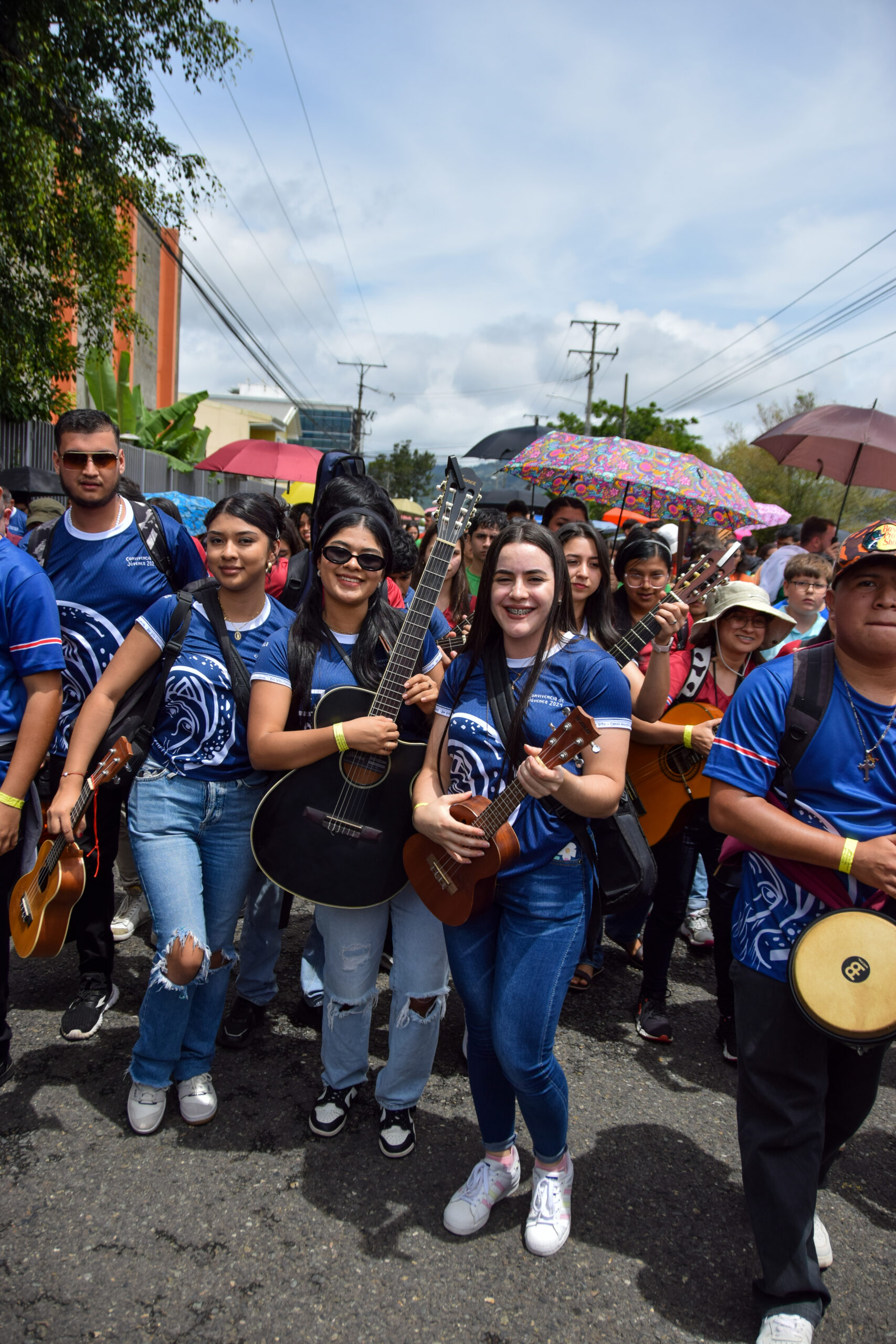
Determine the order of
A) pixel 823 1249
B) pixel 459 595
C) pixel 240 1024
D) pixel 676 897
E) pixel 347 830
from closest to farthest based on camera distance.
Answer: pixel 823 1249, pixel 347 830, pixel 240 1024, pixel 676 897, pixel 459 595

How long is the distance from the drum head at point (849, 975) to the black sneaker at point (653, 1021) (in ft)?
6.08

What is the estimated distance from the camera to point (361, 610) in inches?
118

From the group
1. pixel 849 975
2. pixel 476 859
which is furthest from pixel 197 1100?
pixel 849 975

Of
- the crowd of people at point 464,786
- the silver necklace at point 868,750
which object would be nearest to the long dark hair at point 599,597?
the crowd of people at point 464,786

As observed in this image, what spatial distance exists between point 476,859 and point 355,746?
57 cm

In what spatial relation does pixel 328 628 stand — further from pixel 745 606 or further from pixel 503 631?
pixel 745 606

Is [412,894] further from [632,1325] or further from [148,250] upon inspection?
[148,250]

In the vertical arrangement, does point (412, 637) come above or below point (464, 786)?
above

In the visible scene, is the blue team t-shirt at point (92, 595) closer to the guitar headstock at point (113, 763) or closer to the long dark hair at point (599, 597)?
the guitar headstock at point (113, 763)

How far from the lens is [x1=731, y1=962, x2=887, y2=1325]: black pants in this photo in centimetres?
222

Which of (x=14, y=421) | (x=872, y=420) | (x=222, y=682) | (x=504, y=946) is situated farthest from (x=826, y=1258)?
(x=14, y=421)

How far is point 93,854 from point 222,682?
41.6 inches

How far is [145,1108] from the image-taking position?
294cm

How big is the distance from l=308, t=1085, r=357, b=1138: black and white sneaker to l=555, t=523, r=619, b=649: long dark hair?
79.4 inches
